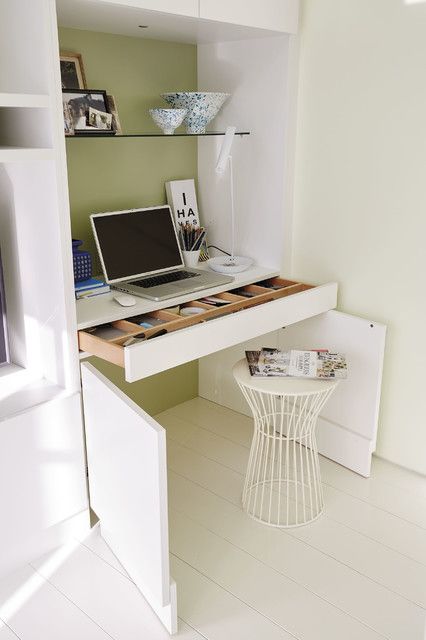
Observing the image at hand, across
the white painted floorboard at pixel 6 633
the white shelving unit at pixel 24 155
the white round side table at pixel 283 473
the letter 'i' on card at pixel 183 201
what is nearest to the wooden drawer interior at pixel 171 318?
the white round side table at pixel 283 473

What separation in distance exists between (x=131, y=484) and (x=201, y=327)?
0.53 meters

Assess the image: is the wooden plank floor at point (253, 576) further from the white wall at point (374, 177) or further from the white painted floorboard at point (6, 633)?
the white wall at point (374, 177)

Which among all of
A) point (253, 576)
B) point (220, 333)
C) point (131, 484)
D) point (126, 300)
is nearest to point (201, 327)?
point (220, 333)

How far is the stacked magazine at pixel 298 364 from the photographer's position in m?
2.17

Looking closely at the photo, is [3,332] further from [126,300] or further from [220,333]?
[220,333]

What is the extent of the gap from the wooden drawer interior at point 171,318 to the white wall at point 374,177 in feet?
0.80

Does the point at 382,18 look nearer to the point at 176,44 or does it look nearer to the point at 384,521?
the point at 176,44

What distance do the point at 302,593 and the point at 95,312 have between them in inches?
42.5

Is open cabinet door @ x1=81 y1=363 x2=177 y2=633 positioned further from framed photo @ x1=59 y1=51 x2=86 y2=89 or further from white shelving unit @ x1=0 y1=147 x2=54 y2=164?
framed photo @ x1=59 y1=51 x2=86 y2=89

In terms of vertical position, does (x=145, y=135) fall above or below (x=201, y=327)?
above

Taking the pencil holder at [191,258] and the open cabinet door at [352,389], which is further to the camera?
the pencil holder at [191,258]

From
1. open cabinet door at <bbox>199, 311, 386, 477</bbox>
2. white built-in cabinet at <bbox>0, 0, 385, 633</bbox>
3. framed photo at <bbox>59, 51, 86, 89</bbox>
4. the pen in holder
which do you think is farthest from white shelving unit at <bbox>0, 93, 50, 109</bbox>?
open cabinet door at <bbox>199, 311, 386, 477</bbox>

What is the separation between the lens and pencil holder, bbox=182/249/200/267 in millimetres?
2643

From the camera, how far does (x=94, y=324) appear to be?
6.60 feet
